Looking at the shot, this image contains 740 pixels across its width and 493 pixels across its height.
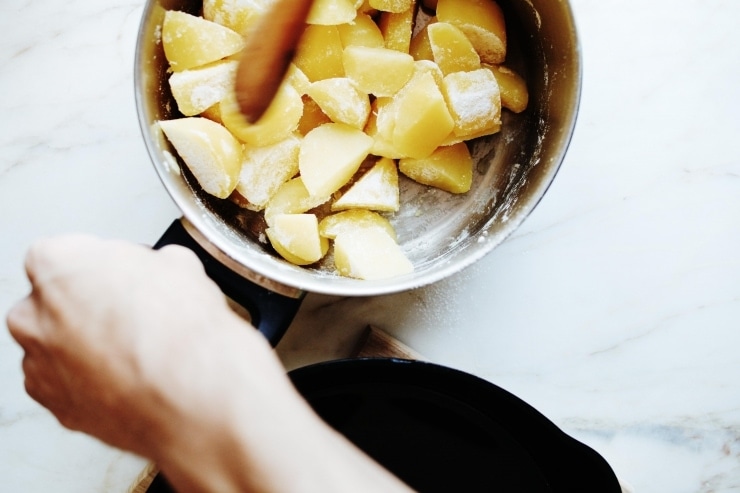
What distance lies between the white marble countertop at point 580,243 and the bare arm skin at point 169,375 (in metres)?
0.31

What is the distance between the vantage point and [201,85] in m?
0.86

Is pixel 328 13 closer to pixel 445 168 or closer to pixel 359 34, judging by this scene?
pixel 359 34

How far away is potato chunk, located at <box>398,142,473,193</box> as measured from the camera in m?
0.94

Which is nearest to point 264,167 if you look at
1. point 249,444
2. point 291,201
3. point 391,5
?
point 291,201

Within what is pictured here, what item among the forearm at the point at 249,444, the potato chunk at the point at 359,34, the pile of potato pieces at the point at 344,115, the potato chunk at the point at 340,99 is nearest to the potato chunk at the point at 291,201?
the pile of potato pieces at the point at 344,115

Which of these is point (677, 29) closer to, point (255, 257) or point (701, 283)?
point (701, 283)

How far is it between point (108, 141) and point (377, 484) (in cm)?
65

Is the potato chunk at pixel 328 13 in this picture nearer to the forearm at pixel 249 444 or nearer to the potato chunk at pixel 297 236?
the potato chunk at pixel 297 236

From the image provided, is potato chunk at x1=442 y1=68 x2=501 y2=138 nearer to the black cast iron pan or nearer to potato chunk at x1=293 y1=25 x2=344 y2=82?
potato chunk at x1=293 y1=25 x2=344 y2=82

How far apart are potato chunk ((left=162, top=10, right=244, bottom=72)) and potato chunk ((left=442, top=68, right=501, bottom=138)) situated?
0.30 m

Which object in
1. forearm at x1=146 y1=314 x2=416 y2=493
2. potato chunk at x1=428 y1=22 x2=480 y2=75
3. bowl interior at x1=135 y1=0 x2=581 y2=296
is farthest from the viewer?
potato chunk at x1=428 y1=22 x2=480 y2=75

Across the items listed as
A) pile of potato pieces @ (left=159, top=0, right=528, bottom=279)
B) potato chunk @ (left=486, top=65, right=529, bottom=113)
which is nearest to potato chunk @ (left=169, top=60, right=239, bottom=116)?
pile of potato pieces @ (left=159, top=0, right=528, bottom=279)

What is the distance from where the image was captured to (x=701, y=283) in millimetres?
1022

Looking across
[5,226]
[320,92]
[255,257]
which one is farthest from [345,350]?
[5,226]
